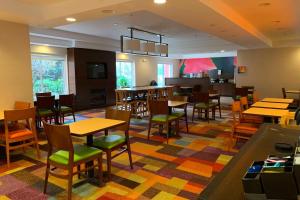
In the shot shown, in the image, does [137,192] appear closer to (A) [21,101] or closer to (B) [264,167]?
(B) [264,167]

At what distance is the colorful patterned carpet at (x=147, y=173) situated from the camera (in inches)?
104

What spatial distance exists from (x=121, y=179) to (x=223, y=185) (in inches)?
88.8

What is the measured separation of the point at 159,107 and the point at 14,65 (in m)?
2.94

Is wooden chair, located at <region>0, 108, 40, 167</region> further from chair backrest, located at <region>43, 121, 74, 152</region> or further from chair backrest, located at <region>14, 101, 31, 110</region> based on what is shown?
chair backrest, located at <region>43, 121, 74, 152</region>

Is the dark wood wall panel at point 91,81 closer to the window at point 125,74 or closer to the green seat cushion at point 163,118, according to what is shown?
the window at point 125,74

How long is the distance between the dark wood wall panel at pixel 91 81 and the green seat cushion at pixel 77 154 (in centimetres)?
581

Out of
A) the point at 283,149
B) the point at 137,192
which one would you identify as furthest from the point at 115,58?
the point at 283,149

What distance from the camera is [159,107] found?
4.54 meters

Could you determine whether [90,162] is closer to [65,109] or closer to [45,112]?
[45,112]

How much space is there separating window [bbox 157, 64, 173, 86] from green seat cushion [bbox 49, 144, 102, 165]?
10823 mm

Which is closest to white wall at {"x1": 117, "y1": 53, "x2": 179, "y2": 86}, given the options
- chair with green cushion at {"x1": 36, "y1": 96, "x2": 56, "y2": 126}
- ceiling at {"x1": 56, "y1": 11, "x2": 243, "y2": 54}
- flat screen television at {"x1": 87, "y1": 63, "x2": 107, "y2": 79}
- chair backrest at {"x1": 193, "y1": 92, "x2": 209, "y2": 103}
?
flat screen television at {"x1": 87, "y1": 63, "x2": 107, "y2": 79}

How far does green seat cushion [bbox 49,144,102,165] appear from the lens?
8.16 ft

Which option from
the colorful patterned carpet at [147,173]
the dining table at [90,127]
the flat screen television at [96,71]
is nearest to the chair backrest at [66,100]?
the colorful patterned carpet at [147,173]

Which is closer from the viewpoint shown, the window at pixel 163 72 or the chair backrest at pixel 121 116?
the chair backrest at pixel 121 116
